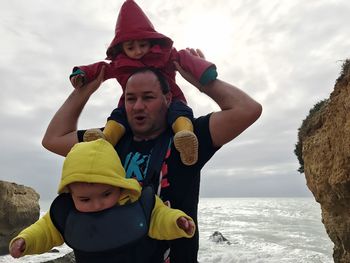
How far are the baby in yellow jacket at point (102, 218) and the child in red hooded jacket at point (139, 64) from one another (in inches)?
21.9

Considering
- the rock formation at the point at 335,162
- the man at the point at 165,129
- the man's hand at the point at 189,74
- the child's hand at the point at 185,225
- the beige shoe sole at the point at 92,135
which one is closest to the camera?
the child's hand at the point at 185,225

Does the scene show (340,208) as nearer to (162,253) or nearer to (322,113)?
(322,113)

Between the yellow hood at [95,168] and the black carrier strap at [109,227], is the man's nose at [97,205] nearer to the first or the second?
the black carrier strap at [109,227]

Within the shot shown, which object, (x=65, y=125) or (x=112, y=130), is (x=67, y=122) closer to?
(x=65, y=125)

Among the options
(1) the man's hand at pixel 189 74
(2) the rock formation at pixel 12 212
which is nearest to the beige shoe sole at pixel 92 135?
(1) the man's hand at pixel 189 74

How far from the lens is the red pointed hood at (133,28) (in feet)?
9.50

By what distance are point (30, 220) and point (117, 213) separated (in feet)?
71.4

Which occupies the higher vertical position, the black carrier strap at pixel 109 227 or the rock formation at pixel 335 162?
the rock formation at pixel 335 162

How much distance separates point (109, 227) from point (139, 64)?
50.9 inches

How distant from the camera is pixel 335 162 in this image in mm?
8375

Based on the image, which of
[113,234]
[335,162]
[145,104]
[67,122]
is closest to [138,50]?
[145,104]

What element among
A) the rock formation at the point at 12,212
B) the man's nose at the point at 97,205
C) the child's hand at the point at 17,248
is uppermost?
the man's nose at the point at 97,205

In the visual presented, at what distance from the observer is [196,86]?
2748 mm

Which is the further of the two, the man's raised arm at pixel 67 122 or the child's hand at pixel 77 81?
the child's hand at pixel 77 81
